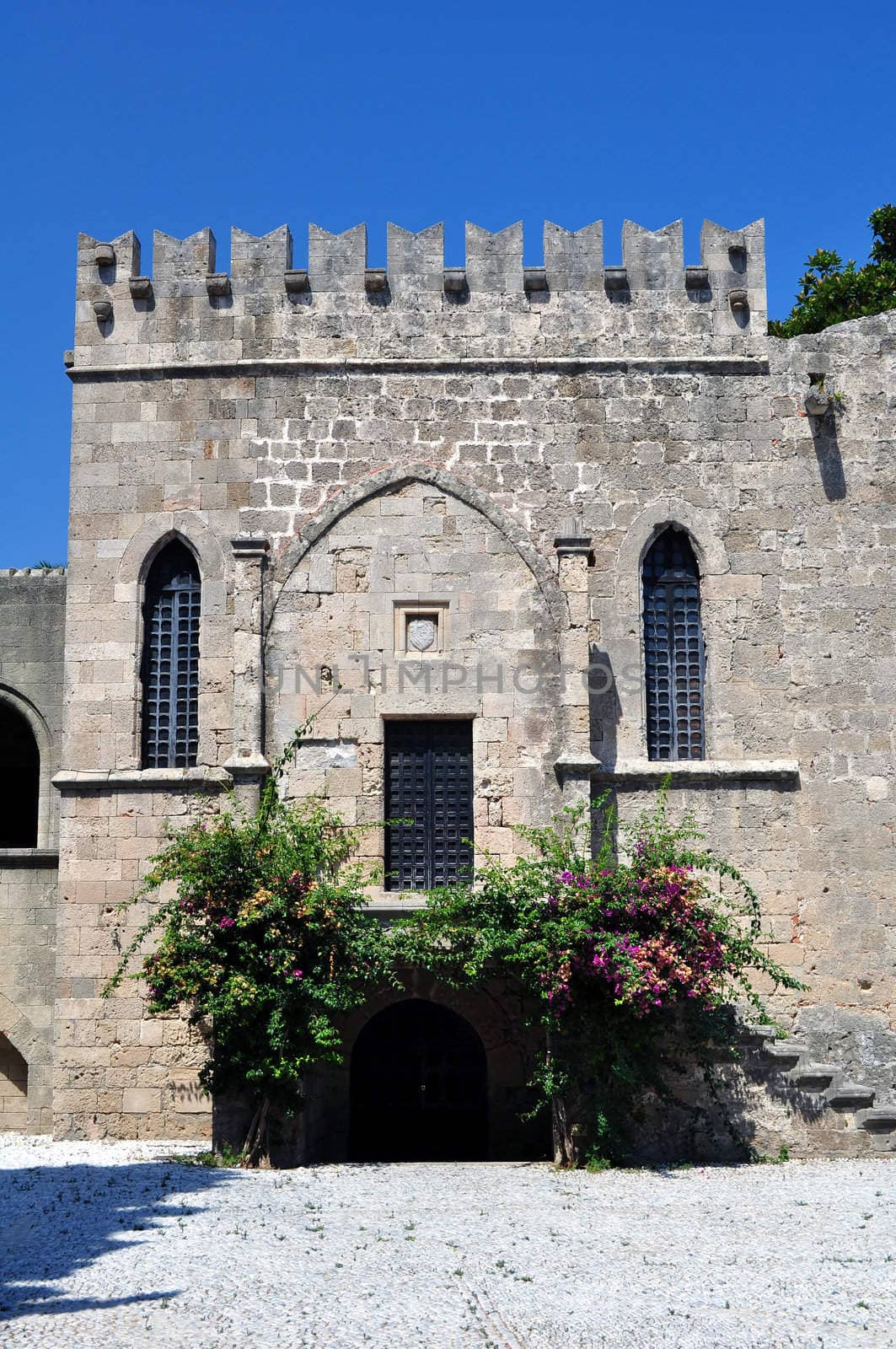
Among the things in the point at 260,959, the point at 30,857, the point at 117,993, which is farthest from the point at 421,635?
the point at 30,857

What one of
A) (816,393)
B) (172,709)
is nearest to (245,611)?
(172,709)

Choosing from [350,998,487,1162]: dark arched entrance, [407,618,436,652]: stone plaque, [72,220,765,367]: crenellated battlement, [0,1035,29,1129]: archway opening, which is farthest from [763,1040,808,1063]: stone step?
[0,1035,29,1129]: archway opening

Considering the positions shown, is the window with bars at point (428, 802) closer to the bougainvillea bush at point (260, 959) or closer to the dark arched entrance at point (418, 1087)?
the bougainvillea bush at point (260, 959)

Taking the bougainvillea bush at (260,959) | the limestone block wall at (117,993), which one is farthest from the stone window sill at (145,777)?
the bougainvillea bush at (260,959)

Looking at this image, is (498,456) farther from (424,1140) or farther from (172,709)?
(424,1140)

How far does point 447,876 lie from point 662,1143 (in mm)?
3067

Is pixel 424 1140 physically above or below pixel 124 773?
below

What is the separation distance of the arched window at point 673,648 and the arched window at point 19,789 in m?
7.98

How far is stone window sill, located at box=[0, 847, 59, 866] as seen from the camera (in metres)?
15.0

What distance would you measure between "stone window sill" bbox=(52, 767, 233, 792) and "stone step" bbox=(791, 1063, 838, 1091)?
5.65m

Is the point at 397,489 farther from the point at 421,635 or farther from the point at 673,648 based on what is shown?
the point at 673,648

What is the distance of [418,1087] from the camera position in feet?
46.1

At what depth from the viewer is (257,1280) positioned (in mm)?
8344

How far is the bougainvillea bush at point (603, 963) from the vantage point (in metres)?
12.2
